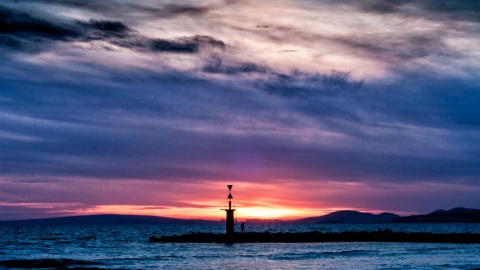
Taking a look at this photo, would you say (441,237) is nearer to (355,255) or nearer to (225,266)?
(355,255)

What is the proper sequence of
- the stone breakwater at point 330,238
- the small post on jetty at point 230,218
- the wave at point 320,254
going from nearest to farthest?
the wave at point 320,254, the small post on jetty at point 230,218, the stone breakwater at point 330,238

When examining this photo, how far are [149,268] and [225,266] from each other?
5194mm

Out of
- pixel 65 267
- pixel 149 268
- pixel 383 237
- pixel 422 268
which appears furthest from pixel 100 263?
pixel 383 237

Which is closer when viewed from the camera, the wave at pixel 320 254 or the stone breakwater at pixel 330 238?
the wave at pixel 320 254

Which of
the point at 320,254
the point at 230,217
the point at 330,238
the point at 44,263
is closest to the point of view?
the point at 44,263

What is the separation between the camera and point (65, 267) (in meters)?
43.9

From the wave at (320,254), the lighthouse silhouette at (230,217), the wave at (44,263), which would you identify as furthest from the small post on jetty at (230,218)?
the wave at (44,263)

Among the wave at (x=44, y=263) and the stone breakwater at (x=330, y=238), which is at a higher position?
the stone breakwater at (x=330, y=238)

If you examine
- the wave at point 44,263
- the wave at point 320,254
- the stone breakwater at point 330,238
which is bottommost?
the wave at point 44,263

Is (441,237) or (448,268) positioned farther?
(441,237)

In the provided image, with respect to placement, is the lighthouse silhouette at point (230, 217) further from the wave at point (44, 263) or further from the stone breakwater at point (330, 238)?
the wave at point (44, 263)

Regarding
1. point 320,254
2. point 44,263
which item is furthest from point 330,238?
point 44,263

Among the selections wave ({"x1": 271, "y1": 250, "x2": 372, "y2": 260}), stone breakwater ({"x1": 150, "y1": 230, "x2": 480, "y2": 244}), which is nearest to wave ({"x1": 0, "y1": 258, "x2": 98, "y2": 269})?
wave ({"x1": 271, "y1": 250, "x2": 372, "y2": 260})

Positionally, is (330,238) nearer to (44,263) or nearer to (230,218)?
(230,218)
